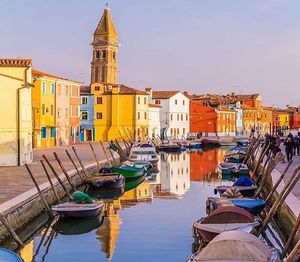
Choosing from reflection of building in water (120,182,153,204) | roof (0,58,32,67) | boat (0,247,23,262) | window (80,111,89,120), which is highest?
roof (0,58,32,67)

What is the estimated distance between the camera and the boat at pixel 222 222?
670 inches

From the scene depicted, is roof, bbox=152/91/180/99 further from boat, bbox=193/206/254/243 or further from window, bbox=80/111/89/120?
boat, bbox=193/206/254/243

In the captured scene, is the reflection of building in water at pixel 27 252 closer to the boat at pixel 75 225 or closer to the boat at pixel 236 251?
the boat at pixel 75 225

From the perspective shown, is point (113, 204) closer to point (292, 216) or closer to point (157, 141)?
point (292, 216)

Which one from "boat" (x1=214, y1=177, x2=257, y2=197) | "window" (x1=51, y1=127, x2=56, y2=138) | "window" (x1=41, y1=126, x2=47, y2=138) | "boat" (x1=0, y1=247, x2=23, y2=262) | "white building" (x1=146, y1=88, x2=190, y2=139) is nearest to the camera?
"boat" (x1=0, y1=247, x2=23, y2=262)

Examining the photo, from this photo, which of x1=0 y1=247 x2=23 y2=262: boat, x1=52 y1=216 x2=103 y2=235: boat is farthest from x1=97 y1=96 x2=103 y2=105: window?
x1=0 y1=247 x2=23 y2=262: boat

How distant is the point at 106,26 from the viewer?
11675 centimetres

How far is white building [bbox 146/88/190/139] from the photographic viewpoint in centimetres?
9312

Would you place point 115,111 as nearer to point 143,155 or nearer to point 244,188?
point 143,155

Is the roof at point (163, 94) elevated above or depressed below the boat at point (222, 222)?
above

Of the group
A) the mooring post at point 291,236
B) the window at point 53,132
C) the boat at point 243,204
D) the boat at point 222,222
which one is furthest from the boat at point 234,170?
the mooring post at point 291,236

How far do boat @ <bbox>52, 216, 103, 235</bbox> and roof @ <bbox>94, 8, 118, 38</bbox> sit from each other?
312 ft

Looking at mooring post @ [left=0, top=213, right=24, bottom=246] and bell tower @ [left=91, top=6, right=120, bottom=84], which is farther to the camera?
bell tower @ [left=91, top=6, right=120, bottom=84]

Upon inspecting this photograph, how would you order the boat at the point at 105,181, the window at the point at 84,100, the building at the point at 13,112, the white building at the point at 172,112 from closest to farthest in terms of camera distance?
the boat at the point at 105,181 → the building at the point at 13,112 → the window at the point at 84,100 → the white building at the point at 172,112
